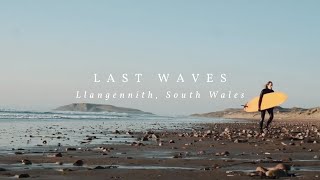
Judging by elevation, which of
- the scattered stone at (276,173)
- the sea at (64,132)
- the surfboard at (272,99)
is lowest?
the scattered stone at (276,173)

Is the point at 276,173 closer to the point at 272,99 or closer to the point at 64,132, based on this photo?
the point at 272,99

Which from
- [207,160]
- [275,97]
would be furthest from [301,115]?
[207,160]

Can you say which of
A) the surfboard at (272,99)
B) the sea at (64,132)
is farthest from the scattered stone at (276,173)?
the surfboard at (272,99)

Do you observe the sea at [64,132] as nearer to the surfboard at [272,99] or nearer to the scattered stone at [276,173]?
the surfboard at [272,99]

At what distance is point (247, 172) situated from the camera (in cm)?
838

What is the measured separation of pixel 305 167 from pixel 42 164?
4820 millimetres

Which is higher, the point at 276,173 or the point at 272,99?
the point at 272,99

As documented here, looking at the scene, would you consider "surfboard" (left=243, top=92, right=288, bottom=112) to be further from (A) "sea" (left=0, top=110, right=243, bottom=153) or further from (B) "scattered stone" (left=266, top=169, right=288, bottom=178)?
(B) "scattered stone" (left=266, top=169, right=288, bottom=178)

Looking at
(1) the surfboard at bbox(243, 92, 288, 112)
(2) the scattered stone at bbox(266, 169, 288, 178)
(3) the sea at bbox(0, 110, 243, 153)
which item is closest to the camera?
(2) the scattered stone at bbox(266, 169, 288, 178)

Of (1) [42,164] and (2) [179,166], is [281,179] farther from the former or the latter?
(1) [42,164]

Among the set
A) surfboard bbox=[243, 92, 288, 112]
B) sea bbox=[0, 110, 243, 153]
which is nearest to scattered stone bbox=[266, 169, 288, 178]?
sea bbox=[0, 110, 243, 153]

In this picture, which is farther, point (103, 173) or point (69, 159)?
point (69, 159)

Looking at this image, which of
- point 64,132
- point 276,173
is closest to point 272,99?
point 64,132

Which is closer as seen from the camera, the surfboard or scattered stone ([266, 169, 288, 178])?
scattered stone ([266, 169, 288, 178])
